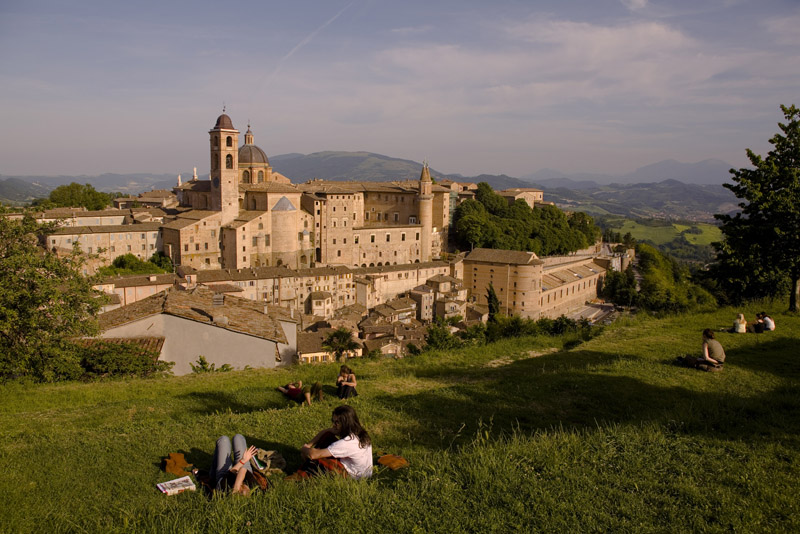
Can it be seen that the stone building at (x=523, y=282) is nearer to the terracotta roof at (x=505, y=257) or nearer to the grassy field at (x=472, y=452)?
the terracotta roof at (x=505, y=257)

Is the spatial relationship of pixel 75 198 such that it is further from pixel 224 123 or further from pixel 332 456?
pixel 332 456

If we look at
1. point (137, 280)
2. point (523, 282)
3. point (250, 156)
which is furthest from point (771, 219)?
point (250, 156)

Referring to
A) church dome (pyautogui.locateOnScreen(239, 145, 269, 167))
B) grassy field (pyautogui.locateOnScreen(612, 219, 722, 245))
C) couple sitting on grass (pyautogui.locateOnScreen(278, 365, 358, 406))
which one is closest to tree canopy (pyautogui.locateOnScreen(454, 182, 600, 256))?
church dome (pyautogui.locateOnScreen(239, 145, 269, 167))

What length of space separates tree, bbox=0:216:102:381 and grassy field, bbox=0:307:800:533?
82cm

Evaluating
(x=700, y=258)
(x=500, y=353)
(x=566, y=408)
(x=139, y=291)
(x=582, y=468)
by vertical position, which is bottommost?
(x=700, y=258)

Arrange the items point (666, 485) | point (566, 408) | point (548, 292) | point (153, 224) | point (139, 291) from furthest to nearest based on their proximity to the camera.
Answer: point (548, 292) → point (153, 224) → point (139, 291) → point (566, 408) → point (666, 485)

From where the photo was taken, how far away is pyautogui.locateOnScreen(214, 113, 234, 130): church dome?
4816cm

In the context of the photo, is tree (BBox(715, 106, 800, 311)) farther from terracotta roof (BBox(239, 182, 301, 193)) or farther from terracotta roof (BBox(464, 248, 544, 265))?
terracotta roof (BBox(239, 182, 301, 193))

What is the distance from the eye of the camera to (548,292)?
54.1 meters

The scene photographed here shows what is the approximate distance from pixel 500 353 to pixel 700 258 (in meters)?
138

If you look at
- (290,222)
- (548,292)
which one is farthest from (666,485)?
(548,292)

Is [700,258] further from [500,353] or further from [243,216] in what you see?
[500,353]

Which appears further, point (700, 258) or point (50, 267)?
point (700, 258)

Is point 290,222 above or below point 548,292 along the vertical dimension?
above
